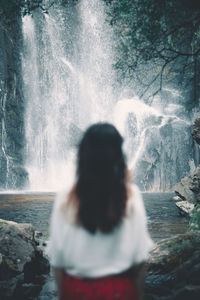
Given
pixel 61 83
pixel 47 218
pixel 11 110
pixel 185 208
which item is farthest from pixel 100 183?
pixel 61 83

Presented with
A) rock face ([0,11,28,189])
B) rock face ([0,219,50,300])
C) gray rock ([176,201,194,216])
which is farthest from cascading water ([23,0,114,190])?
rock face ([0,219,50,300])

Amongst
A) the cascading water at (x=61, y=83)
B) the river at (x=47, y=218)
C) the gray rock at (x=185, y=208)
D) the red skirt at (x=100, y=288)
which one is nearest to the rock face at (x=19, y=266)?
the red skirt at (x=100, y=288)

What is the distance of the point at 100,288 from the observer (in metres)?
1.37

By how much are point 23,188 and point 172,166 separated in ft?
46.4

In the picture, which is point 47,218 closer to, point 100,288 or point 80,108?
point 100,288

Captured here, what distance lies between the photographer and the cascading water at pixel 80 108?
27.8 metres

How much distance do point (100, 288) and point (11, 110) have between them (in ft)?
94.0

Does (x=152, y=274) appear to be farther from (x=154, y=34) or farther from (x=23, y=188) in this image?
(x=23, y=188)

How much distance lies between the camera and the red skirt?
1.36 meters

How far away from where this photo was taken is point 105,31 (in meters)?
38.7

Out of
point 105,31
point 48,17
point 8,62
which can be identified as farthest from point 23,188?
point 105,31

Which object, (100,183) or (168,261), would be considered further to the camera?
(168,261)

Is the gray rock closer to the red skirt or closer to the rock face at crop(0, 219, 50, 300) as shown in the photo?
the rock face at crop(0, 219, 50, 300)

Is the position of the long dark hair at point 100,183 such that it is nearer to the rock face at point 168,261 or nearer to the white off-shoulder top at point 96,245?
the white off-shoulder top at point 96,245
